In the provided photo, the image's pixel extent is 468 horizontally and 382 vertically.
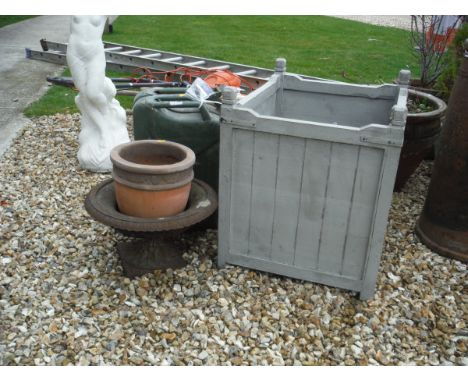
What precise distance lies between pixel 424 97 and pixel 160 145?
2668 mm

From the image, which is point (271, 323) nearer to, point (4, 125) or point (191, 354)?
point (191, 354)

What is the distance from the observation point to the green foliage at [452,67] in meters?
5.04

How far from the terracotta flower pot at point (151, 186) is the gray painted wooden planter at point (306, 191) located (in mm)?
247

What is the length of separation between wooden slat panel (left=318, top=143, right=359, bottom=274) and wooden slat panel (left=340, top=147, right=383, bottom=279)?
3 centimetres

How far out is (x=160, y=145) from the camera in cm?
334

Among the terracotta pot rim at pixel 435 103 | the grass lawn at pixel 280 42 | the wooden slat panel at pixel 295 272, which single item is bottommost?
the wooden slat panel at pixel 295 272

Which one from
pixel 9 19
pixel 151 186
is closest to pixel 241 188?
pixel 151 186

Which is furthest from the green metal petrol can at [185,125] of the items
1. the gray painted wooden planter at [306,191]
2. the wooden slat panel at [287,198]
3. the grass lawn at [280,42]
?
the grass lawn at [280,42]

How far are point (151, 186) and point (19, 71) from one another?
652 cm

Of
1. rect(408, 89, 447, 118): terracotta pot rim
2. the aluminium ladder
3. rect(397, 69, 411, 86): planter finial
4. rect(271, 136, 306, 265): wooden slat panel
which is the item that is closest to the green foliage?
rect(408, 89, 447, 118): terracotta pot rim

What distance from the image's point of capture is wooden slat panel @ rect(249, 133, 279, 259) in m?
2.94

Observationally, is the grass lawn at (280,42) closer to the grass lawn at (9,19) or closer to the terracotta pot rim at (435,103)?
the grass lawn at (9,19)

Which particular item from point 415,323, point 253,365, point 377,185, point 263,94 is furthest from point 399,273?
point 263,94

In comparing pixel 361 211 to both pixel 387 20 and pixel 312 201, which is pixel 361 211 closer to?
pixel 312 201
